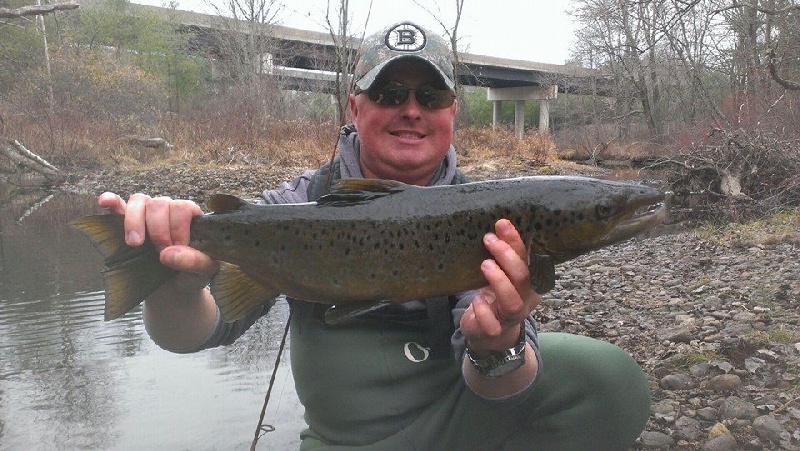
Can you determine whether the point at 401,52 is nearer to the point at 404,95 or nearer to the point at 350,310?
the point at 404,95

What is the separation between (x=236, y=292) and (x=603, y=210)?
5.07ft

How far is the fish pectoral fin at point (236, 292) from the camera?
2613mm

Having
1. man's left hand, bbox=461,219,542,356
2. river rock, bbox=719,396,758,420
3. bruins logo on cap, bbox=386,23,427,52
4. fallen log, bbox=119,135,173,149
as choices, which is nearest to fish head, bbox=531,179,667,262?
man's left hand, bbox=461,219,542,356

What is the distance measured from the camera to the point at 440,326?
286cm

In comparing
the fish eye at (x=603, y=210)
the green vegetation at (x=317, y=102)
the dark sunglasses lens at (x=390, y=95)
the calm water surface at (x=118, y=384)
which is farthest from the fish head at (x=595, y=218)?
the green vegetation at (x=317, y=102)

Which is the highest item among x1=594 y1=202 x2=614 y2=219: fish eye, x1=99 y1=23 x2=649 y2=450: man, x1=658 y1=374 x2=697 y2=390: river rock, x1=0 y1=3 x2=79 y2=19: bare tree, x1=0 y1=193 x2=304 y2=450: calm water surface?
x1=0 y1=3 x2=79 y2=19: bare tree

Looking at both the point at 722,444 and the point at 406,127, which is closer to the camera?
the point at 406,127

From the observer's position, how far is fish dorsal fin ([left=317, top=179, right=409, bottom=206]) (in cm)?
252

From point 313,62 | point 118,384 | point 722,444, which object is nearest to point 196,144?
point 118,384

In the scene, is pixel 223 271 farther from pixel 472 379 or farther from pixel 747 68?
pixel 747 68

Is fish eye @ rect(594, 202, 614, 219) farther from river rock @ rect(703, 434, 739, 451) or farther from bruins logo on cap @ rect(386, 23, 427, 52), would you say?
river rock @ rect(703, 434, 739, 451)

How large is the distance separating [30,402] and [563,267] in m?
6.66

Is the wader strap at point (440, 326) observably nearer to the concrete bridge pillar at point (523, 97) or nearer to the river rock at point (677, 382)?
the river rock at point (677, 382)

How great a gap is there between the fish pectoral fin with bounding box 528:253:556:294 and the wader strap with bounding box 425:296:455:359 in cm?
62
